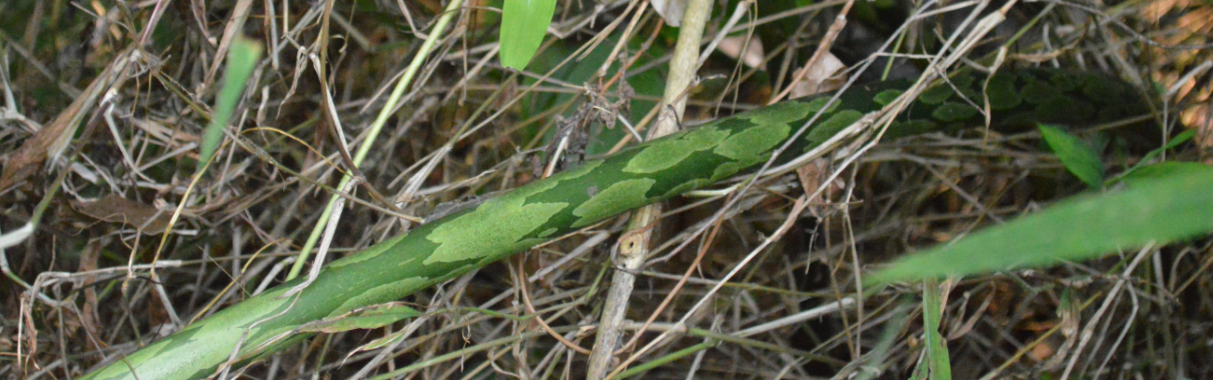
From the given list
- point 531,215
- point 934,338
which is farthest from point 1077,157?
point 531,215

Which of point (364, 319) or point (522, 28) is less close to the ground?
point (522, 28)

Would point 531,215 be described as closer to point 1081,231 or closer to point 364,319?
point 364,319

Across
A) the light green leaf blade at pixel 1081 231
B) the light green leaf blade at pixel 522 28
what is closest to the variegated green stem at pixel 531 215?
the light green leaf blade at pixel 522 28

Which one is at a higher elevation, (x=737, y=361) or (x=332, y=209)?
(x=332, y=209)

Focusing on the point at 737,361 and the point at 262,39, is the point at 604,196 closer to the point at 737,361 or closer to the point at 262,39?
the point at 737,361

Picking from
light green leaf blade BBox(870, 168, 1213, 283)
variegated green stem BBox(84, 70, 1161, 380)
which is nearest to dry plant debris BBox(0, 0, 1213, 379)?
variegated green stem BBox(84, 70, 1161, 380)

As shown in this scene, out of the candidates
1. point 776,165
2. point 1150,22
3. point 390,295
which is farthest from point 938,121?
point 390,295

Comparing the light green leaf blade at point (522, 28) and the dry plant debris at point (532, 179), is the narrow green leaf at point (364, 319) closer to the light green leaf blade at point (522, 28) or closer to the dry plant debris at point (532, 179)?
the dry plant debris at point (532, 179)
